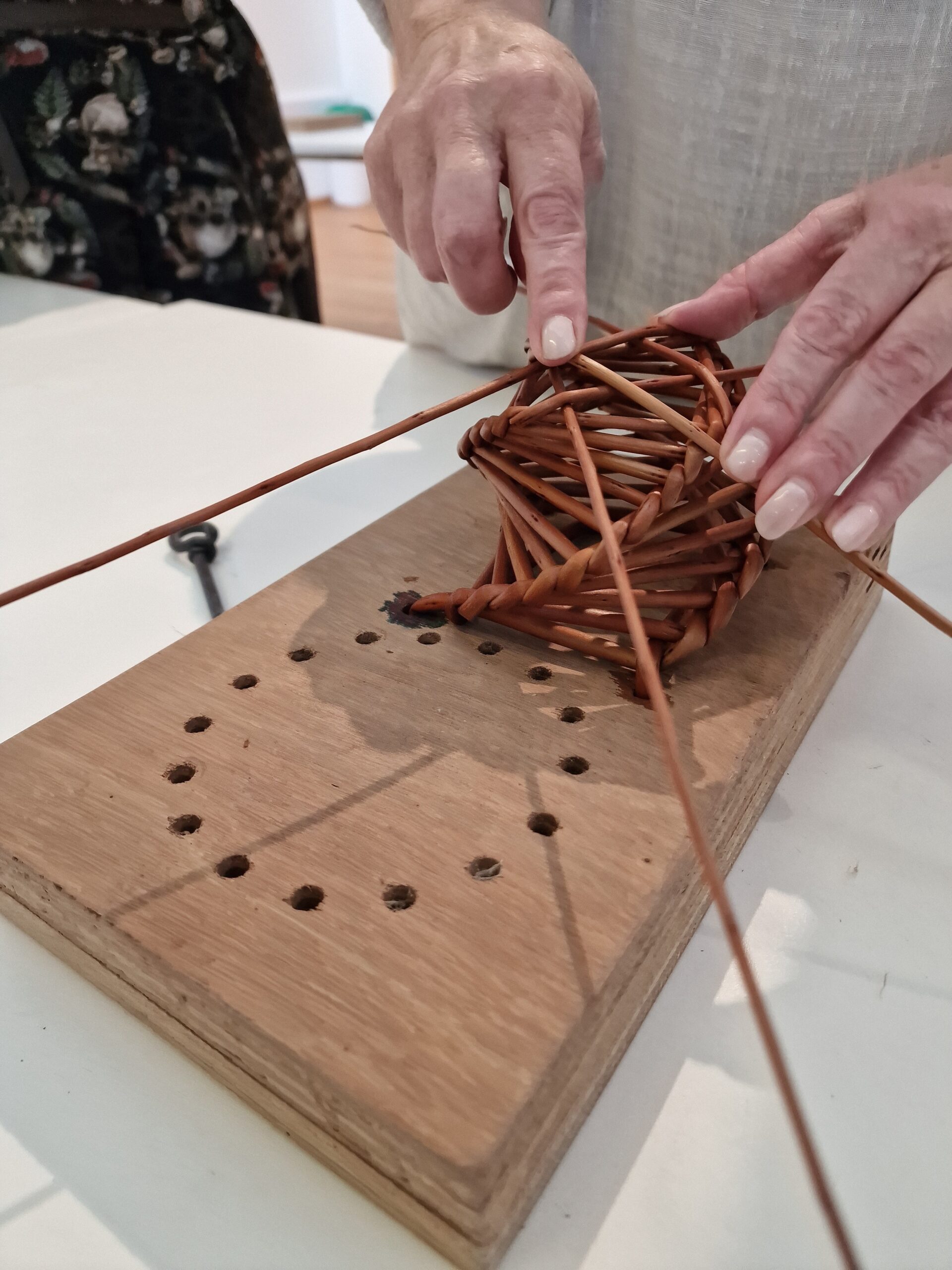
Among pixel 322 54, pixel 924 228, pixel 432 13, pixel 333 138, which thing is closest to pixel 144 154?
pixel 432 13

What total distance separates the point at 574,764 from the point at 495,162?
33cm

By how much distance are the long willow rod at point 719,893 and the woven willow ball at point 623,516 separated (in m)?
0.03

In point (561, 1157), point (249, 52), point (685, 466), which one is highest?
point (249, 52)

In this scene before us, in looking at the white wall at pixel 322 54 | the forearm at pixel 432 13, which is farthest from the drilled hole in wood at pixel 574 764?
the white wall at pixel 322 54

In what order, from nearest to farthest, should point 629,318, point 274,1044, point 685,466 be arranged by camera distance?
1. point 274,1044
2. point 685,466
3. point 629,318

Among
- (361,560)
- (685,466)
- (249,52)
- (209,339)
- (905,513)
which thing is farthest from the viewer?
(249,52)

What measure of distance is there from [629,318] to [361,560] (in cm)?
47

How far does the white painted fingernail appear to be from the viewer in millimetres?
455

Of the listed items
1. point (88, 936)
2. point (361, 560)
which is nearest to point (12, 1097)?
point (88, 936)

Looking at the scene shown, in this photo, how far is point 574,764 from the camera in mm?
423

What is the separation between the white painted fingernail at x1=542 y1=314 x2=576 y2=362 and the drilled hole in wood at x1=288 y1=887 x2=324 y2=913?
279 millimetres

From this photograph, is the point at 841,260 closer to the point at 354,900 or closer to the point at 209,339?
the point at 354,900

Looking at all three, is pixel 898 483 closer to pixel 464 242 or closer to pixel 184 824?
pixel 464 242

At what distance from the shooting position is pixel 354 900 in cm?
36
